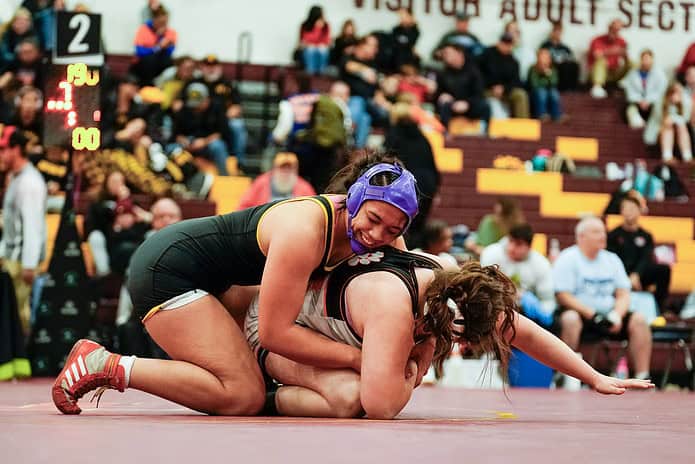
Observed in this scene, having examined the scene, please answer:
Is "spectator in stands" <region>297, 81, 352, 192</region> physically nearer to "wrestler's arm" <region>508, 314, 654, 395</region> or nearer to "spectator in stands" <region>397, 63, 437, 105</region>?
"spectator in stands" <region>397, 63, 437, 105</region>

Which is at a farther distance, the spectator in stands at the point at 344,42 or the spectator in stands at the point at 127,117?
the spectator in stands at the point at 344,42

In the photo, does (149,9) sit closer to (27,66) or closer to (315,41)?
(315,41)

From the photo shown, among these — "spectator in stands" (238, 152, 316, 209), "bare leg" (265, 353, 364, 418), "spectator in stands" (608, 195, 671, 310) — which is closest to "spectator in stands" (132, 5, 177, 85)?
"spectator in stands" (238, 152, 316, 209)

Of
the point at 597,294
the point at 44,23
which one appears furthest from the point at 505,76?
the point at 597,294

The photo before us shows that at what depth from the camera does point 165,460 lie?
2715mm

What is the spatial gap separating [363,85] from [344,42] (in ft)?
3.77

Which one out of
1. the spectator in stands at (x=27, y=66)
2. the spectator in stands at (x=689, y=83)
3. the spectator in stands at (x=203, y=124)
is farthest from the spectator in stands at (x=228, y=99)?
the spectator in stands at (x=689, y=83)

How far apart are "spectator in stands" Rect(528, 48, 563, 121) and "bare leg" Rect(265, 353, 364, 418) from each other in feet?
40.0

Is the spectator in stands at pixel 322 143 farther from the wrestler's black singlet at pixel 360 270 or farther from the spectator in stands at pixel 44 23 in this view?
the wrestler's black singlet at pixel 360 270

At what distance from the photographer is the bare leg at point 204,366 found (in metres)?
4.32

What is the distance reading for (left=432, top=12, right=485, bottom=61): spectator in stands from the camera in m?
16.8

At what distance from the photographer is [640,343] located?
9109 mm

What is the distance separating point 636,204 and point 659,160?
5.41 m

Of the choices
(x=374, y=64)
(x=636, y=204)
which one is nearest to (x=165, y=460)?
(x=636, y=204)
